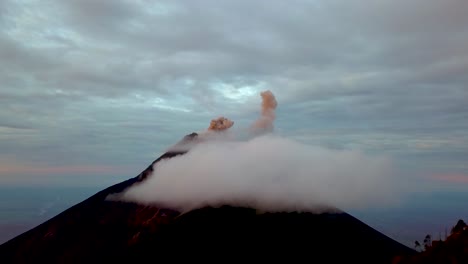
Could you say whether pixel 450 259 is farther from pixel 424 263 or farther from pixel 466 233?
pixel 466 233

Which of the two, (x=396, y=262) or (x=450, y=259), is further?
(x=396, y=262)

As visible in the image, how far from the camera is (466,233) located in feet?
597

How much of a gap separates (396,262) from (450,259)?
29239mm

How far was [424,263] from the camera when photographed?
172 m

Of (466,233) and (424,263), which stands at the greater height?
(466,233)

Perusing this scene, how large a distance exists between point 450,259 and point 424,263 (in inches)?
403

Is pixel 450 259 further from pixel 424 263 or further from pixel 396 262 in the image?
pixel 396 262

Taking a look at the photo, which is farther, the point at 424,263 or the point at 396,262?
the point at 396,262

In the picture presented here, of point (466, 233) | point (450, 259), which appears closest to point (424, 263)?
point (450, 259)

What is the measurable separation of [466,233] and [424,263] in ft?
83.3

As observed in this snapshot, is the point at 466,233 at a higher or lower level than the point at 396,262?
higher

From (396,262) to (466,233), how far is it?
2998cm

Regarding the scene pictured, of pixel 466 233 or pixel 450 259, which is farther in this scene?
pixel 466 233
